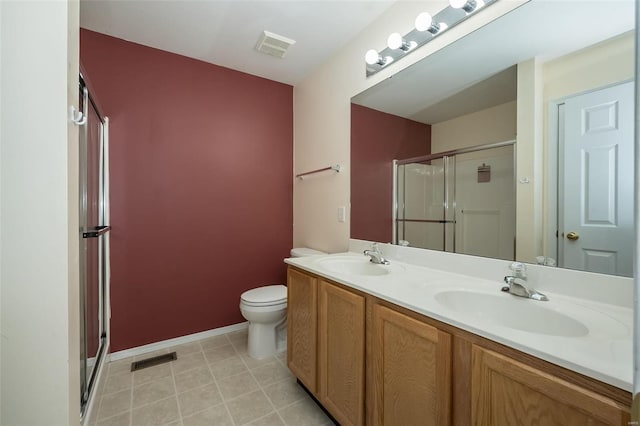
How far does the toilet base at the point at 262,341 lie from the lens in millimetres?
2004

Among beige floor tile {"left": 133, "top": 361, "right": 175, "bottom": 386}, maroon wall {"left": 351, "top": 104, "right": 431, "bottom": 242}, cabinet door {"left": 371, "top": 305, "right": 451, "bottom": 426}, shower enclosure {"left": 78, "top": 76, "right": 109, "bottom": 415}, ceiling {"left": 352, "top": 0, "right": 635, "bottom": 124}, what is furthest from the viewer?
beige floor tile {"left": 133, "top": 361, "right": 175, "bottom": 386}

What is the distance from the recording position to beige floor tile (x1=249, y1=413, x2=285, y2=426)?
4.51ft

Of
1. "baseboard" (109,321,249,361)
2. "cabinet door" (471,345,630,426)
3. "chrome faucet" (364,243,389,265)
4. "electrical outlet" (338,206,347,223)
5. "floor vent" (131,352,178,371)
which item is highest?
"electrical outlet" (338,206,347,223)

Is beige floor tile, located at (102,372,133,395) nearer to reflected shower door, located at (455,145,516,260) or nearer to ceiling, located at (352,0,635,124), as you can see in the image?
reflected shower door, located at (455,145,516,260)

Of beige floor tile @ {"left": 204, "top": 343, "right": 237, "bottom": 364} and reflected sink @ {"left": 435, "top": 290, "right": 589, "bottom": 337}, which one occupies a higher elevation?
reflected sink @ {"left": 435, "top": 290, "right": 589, "bottom": 337}

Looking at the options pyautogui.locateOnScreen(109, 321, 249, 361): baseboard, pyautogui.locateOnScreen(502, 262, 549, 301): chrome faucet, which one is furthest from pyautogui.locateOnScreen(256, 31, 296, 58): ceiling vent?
pyautogui.locateOnScreen(109, 321, 249, 361): baseboard

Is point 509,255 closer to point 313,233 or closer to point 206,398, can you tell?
point 313,233

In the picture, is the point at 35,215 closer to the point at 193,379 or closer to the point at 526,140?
the point at 193,379

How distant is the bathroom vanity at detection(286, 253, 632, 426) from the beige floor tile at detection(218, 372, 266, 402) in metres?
0.40

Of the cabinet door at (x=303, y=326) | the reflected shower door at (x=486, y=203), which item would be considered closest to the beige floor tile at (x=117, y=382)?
the cabinet door at (x=303, y=326)

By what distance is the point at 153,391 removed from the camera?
63.8 inches

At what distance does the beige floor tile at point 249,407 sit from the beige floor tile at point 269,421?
0.08 ft

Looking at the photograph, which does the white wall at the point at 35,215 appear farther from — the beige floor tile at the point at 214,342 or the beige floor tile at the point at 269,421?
the beige floor tile at the point at 214,342

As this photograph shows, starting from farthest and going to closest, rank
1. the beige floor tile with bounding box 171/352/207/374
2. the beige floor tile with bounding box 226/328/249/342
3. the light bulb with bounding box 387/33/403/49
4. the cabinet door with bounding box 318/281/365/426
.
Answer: the beige floor tile with bounding box 226/328/249/342, the beige floor tile with bounding box 171/352/207/374, the light bulb with bounding box 387/33/403/49, the cabinet door with bounding box 318/281/365/426
